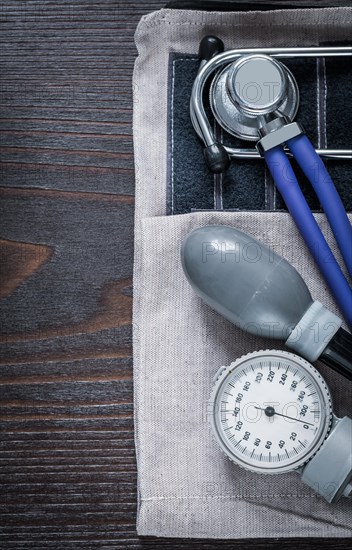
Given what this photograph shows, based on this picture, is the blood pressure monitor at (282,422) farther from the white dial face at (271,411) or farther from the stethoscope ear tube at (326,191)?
the stethoscope ear tube at (326,191)

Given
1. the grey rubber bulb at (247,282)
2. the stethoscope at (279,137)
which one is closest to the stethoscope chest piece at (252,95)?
the stethoscope at (279,137)

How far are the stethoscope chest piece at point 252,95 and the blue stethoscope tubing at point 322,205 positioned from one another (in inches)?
1.3

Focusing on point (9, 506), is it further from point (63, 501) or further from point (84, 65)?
point (84, 65)

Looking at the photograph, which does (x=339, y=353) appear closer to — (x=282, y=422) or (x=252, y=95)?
(x=282, y=422)

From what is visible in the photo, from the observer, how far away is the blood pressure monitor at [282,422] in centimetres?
58

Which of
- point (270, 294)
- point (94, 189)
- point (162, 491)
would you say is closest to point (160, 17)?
point (94, 189)

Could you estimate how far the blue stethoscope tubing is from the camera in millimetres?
625

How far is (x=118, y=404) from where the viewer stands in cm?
68

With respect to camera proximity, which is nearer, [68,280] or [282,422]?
[282,422]

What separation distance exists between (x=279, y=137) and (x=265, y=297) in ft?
0.45

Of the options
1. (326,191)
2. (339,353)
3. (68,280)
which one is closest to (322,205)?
(326,191)

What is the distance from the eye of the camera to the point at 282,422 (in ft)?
1.92

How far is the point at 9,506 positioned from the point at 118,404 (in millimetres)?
135

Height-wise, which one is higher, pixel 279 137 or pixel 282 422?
pixel 279 137
